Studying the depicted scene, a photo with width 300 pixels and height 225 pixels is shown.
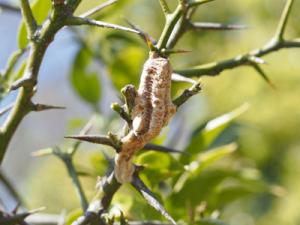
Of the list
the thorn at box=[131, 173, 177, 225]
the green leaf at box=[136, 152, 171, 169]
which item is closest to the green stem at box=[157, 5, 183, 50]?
the thorn at box=[131, 173, 177, 225]

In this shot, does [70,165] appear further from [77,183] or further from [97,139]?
[97,139]

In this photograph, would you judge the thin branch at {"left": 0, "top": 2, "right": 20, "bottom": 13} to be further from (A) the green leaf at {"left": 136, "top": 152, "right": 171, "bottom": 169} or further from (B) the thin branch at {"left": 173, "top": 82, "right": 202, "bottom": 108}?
(B) the thin branch at {"left": 173, "top": 82, "right": 202, "bottom": 108}

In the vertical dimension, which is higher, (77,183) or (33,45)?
(33,45)

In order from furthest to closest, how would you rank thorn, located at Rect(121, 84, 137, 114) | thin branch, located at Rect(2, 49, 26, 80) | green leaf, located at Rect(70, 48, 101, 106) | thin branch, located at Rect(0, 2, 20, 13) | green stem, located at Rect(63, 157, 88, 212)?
green leaf, located at Rect(70, 48, 101, 106) → thin branch, located at Rect(0, 2, 20, 13) → thin branch, located at Rect(2, 49, 26, 80) → green stem, located at Rect(63, 157, 88, 212) → thorn, located at Rect(121, 84, 137, 114)

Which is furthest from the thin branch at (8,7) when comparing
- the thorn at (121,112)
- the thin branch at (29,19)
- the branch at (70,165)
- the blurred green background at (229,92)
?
the thorn at (121,112)

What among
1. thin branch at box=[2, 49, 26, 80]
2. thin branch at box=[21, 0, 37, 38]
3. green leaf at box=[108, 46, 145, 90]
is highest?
thin branch at box=[21, 0, 37, 38]

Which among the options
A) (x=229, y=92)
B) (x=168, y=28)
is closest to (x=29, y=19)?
(x=168, y=28)

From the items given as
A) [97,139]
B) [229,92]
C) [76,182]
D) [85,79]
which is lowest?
[229,92]

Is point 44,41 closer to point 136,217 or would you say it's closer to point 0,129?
point 0,129

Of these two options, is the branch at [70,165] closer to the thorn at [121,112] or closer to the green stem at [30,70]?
the green stem at [30,70]

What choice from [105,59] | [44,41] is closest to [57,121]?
[105,59]

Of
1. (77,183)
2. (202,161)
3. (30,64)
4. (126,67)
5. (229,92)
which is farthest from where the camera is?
(229,92)
